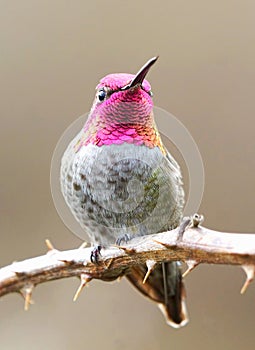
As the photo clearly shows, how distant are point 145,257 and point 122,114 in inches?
15.8

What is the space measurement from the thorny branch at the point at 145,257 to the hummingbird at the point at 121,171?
0.06m

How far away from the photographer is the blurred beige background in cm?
304

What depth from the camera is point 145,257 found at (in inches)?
52.3

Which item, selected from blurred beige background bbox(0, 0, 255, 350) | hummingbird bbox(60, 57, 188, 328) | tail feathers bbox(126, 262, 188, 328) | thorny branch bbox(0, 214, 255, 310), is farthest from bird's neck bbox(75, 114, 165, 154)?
blurred beige background bbox(0, 0, 255, 350)

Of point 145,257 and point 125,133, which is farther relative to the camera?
point 125,133

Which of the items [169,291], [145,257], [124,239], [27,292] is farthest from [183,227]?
[169,291]

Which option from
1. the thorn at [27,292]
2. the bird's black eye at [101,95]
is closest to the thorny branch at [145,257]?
the thorn at [27,292]

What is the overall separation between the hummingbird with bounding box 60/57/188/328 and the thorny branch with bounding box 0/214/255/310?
6 cm

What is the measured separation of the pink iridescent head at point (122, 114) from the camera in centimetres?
136

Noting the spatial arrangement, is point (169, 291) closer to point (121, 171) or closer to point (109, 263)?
point (109, 263)

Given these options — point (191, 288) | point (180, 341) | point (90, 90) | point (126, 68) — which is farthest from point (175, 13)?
point (180, 341)

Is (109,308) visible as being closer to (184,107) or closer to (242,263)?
(184,107)

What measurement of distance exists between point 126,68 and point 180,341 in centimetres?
159

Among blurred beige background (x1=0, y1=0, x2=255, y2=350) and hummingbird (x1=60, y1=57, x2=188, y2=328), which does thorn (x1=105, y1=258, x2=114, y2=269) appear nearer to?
hummingbird (x1=60, y1=57, x2=188, y2=328)
